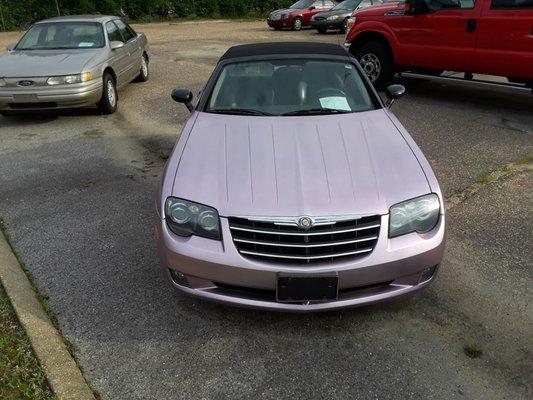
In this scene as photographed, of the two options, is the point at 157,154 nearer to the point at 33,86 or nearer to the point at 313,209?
the point at 33,86

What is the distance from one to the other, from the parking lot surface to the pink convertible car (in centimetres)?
31

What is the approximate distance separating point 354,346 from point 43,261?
2381mm

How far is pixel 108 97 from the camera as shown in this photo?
7582mm

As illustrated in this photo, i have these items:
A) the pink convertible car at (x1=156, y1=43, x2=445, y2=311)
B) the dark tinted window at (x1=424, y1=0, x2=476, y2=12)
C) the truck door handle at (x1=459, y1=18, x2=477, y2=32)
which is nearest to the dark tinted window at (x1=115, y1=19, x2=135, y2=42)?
the dark tinted window at (x1=424, y1=0, x2=476, y2=12)

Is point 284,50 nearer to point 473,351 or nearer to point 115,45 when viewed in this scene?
point 473,351

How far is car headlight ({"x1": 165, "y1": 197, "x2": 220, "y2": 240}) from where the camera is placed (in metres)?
2.64

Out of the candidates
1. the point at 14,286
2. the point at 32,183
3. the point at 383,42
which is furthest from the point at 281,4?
the point at 14,286

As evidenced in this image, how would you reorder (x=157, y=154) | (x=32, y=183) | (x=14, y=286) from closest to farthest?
1. (x=14, y=286)
2. (x=32, y=183)
3. (x=157, y=154)

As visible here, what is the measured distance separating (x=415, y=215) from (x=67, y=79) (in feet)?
19.1

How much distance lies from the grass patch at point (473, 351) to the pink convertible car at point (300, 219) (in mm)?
412

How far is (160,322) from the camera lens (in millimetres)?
2957

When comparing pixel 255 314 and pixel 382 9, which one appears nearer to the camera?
pixel 255 314

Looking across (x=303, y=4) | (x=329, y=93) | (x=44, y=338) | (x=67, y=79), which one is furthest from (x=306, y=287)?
(x=303, y=4)

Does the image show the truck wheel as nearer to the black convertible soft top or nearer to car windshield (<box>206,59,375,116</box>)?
the black convertible soft top
